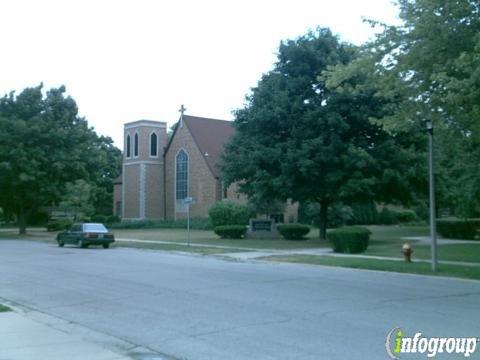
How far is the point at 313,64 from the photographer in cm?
3194

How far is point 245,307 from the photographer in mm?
11281

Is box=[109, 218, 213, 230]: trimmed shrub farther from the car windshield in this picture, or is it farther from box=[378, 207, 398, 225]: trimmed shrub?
the car windshield

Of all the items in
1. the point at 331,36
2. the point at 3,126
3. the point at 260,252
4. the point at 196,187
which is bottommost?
the point at 260,252

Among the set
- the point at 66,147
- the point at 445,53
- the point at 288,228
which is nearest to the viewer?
the point at 445,53

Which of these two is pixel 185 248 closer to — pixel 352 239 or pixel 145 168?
pixel 352 239

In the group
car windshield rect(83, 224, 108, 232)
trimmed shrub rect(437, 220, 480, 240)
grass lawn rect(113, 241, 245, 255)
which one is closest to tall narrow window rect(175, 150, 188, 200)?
grass lawn rect(113, 241, 245, 255)

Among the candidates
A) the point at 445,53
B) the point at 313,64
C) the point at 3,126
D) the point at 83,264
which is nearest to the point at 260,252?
the point at 83,264

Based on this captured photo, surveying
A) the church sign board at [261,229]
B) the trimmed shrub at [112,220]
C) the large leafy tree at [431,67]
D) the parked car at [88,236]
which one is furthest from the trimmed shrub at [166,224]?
the large leafy tree at [431,67]

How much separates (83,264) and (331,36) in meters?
18.7

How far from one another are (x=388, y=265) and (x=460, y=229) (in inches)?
710

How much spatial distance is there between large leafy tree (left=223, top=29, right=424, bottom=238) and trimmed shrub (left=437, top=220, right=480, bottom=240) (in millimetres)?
4789

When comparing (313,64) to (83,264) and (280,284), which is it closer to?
(83,264)

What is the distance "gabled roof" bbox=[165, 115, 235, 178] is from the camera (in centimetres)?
5712

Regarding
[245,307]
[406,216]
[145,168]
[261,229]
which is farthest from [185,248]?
[406,216]
